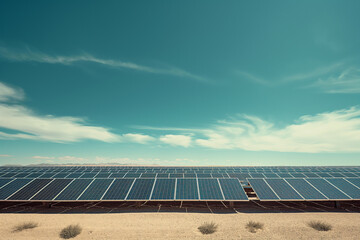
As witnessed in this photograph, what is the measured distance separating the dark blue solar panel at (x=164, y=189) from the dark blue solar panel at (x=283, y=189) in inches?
422

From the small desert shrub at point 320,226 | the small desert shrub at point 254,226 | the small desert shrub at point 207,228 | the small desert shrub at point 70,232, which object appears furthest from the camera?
the small desert shrub at point 254,226

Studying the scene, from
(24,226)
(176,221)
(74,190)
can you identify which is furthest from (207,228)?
(74,190)

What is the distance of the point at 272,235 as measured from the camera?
1166 centimetres

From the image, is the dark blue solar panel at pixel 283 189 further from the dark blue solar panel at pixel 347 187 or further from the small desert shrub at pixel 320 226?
the dark blue solar panel at pixel 347 187

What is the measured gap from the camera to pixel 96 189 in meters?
18.0

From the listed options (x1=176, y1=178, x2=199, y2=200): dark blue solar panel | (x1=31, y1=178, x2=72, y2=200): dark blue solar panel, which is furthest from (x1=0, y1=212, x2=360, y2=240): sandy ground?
(x1=31, y1=178, x2=72, y2=200): dark blue solar panel

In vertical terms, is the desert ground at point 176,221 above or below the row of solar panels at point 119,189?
below

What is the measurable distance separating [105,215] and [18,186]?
438 inches

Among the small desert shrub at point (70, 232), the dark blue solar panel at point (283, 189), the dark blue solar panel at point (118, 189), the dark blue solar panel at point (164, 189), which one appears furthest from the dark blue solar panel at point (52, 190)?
the dark blue solar panel at point (283, 189)

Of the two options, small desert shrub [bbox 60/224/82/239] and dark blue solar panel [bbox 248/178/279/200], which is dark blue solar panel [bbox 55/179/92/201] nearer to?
small desert shrub [bbox 60/224/82/239]

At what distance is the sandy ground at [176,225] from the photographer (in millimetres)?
11633

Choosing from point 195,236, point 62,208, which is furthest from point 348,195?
point 62,208

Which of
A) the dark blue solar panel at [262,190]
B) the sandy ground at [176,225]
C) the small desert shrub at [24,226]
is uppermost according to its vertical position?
the dark blue solar panel at [262,190]

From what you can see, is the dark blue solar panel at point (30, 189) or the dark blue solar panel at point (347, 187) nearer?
the dark blue solar panel at point (30, 189)
